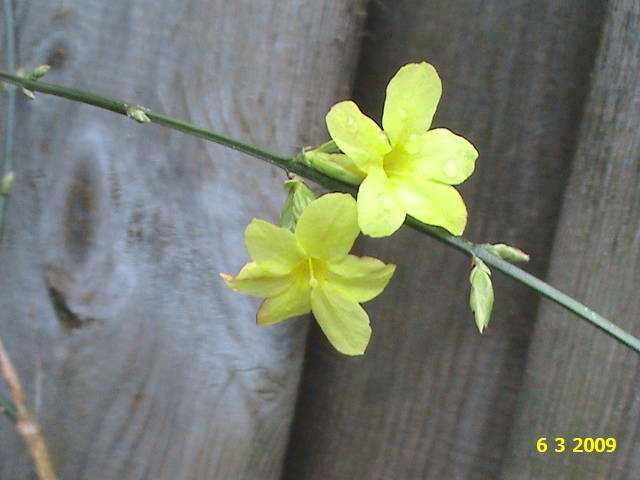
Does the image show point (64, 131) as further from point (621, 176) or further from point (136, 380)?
point (621, 176)

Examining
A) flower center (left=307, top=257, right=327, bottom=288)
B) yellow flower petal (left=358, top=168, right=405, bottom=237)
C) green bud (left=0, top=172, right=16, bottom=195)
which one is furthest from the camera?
green bud (left=0, top=172, right=16, bottom=195)

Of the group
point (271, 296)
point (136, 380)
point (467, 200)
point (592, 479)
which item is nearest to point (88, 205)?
point (136, 380)

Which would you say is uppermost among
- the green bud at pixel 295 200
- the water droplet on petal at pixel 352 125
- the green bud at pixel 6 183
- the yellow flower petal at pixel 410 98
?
the yellow flower petal at pixel 410 98

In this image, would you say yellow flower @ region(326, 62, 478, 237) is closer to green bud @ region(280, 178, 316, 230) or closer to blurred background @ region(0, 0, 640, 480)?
green bud @ region(280, 178, 316, 230)

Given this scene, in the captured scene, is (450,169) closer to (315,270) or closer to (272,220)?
(315,270)

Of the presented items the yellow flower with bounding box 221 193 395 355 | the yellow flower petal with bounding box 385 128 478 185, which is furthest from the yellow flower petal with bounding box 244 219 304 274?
the yellow flower petal with bounding box 385 128 478 185

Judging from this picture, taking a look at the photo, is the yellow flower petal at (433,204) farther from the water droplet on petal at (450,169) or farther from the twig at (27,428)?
the twig at (27,428)

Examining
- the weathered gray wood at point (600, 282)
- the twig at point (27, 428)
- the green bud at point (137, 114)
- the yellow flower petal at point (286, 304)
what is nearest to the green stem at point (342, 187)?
the green bud at point (137, 114)
